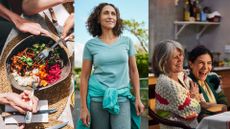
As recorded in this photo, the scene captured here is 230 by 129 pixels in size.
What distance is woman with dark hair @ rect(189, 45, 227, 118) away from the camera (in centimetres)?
373

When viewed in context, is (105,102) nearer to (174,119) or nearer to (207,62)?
(174,119)

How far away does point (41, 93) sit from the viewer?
9.11 feet

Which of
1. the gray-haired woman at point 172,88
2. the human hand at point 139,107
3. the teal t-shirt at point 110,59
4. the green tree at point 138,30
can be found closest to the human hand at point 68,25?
the teal t-shirt at point 110,59

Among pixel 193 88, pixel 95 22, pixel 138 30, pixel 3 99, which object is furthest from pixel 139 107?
pixel 3 99

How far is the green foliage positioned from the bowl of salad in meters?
0.53

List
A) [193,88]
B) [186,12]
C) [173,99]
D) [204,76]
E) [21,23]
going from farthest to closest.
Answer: [186,12] → [204,76] → [193,88] → [173,99] → [21,23]

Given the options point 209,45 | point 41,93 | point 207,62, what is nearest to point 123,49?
point 41,93

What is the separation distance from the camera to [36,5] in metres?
2.70

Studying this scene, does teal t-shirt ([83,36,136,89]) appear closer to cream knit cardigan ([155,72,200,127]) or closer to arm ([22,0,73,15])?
arm ([22,0,73,15])

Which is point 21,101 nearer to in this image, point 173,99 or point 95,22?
point 95,22

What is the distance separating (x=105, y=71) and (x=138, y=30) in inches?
15.9

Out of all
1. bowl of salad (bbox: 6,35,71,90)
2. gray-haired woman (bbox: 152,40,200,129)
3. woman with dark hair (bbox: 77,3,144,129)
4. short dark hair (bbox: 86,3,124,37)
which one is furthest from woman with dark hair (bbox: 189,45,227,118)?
bowl of salad (bbox: 6,35,71,90)

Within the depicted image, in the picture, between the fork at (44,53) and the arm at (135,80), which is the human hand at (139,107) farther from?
the fork at (44,53)

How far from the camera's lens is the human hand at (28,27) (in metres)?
2.67
